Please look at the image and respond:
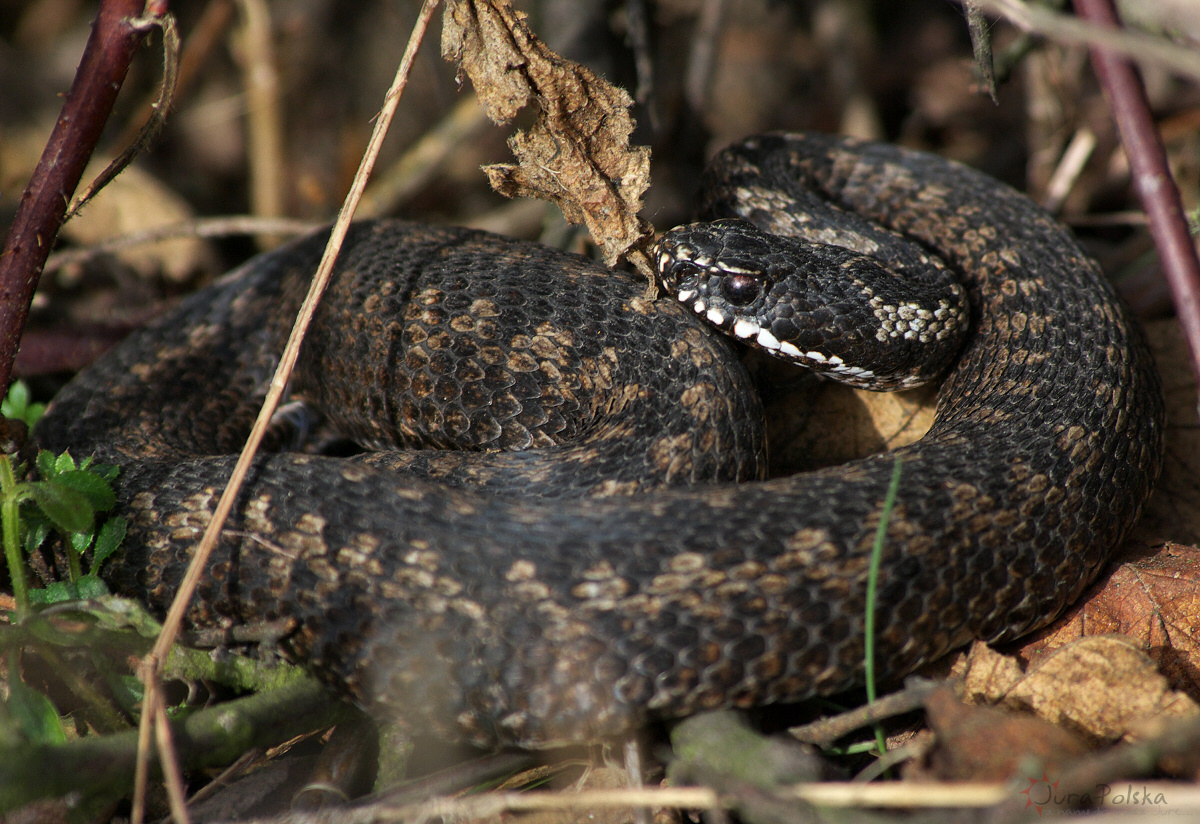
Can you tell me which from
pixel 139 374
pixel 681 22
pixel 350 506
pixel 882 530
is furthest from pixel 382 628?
pixel 681 22

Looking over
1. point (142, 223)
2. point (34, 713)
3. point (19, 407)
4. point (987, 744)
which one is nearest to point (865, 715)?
point (987, 744)

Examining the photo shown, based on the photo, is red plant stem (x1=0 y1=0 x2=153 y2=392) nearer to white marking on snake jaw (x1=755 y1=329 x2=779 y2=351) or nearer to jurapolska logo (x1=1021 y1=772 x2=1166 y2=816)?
white marking on snake jaw (x1=755 y1=329 x2=779 y2=351)

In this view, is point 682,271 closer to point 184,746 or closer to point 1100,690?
point 1100,690

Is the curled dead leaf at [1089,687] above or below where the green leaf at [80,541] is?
below

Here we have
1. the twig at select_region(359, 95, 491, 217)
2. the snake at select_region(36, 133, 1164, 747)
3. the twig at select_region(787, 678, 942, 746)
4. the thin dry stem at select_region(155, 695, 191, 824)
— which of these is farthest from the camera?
the twig at select_region(359, 95, 491, 217)

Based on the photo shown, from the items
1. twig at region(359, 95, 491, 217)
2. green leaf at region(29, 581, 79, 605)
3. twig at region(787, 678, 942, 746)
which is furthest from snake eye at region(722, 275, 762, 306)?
twig at region(359, 95, 491, 217)

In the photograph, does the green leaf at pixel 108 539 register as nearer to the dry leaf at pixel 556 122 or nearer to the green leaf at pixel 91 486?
the green leaf at pixel 91 486

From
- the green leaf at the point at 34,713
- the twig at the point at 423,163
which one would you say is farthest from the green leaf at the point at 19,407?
the twig at the point at 423,163
